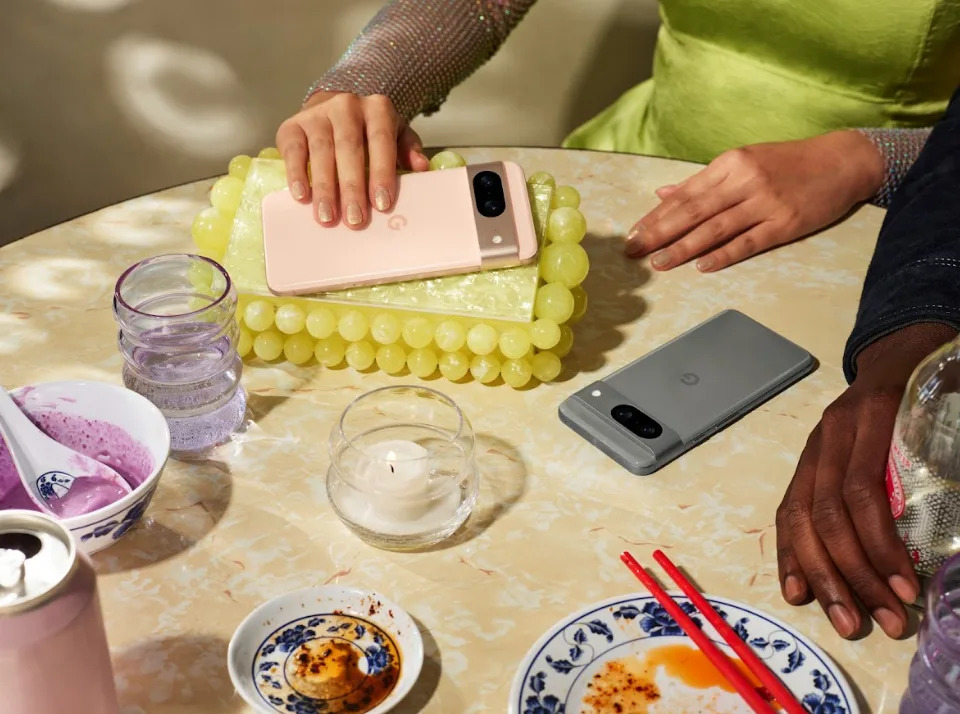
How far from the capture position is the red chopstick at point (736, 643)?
0.66m

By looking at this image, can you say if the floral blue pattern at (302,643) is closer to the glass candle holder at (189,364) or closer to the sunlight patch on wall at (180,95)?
the glass candle holder at (189,364)

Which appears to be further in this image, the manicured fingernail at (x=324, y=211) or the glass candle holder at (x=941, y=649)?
the manicured fingernail at (x=324, y=211)

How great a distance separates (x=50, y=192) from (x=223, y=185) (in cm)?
111

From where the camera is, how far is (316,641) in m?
0.70

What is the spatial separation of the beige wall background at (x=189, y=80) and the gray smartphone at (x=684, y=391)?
116cm

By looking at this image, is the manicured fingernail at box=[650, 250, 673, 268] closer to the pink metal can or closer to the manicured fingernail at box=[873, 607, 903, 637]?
the manicured fingernail at box=[873, 607, 903, 637]

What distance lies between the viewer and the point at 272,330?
962 mm

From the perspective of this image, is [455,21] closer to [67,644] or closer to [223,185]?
[223,185]

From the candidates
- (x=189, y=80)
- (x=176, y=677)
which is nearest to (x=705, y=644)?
(x=176, y=677)

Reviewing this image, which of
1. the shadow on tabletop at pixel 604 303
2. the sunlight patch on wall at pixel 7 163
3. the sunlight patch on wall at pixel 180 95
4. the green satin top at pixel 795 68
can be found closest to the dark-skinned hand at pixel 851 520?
the shadow on tabletop at pixel 604 303

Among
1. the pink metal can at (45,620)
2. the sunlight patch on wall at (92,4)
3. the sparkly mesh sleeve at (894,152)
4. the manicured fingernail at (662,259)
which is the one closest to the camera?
the pink metal can at (45,620)

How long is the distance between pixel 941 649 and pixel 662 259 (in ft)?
1.85

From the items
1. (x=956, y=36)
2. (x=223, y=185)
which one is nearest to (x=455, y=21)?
(x=223, y=185)

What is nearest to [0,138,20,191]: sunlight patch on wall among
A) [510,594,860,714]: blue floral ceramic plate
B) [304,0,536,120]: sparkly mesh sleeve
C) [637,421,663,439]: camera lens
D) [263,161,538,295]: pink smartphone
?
[304,0,536,120]: sparkly mesh sleeve
